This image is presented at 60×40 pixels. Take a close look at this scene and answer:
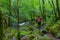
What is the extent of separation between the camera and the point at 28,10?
39406 mm

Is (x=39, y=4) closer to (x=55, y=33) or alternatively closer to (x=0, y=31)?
(x=55, y=33)

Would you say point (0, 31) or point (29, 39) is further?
point (29, 39)

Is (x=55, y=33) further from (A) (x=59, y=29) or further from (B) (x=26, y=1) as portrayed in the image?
(B) (x=26, y=1)

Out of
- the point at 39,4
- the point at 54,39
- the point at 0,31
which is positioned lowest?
the point at 54,39

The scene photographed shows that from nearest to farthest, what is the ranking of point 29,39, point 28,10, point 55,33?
point 29,39 < point 55,33 < point 28,10

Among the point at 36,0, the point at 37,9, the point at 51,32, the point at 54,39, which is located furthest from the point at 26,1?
the point at 54,39

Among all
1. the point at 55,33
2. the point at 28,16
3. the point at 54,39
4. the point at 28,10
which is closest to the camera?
the point at 54,39

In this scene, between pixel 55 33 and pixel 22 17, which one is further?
pixel 22 17

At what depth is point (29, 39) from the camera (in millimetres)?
14531

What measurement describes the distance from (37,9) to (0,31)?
3472 centimetres

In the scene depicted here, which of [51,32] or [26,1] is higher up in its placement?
[26,1]

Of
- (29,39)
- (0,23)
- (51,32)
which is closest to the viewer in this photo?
(0,23)

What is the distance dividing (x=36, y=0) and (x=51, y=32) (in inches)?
762

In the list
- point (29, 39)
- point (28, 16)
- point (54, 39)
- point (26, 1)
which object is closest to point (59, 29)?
point (54, 39)
